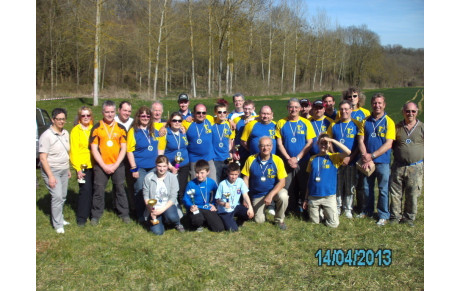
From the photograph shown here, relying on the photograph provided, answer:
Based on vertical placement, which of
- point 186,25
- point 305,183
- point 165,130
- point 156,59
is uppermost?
point 186,25

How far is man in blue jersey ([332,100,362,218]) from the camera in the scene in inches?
231

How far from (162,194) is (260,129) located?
1.88 meters

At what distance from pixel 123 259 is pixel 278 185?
8.18 feet

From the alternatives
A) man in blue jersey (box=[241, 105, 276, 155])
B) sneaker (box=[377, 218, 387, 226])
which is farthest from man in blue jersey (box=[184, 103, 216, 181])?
sneaker (box=[377, 218, 387, 226])

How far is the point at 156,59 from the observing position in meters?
30.2

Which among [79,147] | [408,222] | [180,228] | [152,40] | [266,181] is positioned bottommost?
[180,228]

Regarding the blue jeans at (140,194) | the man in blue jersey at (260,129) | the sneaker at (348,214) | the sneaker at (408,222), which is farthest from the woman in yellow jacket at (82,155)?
the sneaker at (408,222)

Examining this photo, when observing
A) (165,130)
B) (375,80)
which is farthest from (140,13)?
(165,130)

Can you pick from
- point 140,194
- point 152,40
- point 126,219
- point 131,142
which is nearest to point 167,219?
point 140,194

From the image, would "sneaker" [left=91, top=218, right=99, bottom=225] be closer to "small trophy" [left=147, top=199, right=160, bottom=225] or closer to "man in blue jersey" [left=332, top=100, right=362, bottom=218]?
"small trophy" [left=147, top=199, right=160, bottom=225]

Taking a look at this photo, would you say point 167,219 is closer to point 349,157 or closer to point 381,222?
point 349,157

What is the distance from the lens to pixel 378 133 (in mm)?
5660

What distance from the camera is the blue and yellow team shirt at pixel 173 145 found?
601 cm
